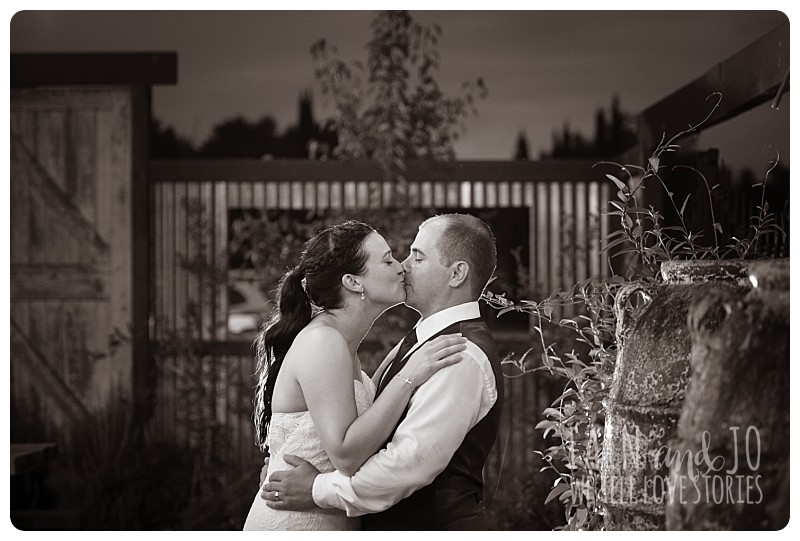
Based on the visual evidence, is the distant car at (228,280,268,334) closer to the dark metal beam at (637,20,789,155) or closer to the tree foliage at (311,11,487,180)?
the tree foliage at (311,11,487,180)

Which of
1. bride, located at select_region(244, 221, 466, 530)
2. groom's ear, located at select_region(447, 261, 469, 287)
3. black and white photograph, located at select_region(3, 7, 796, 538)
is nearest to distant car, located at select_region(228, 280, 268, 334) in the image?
black and white photograph, located at select_region(3, 7, 796, 538)

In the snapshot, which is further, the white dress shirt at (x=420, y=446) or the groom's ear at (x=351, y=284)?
the groom's ear at (x=351, y=284)

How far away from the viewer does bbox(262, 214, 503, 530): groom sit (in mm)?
2066

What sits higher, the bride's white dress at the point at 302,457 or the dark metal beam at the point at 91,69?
the dark metal beam at the point at 91,69

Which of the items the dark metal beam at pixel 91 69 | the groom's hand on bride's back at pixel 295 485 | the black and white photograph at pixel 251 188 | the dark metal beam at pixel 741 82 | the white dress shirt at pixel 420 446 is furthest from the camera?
the dark metal beam at pixel 91 69

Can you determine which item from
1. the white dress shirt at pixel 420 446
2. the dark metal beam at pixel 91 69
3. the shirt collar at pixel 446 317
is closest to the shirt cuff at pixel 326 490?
A: the white dress shirt at pixel 420 446

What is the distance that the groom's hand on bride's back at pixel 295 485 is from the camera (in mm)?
2168

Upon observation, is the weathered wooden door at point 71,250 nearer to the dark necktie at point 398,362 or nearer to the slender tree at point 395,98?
the slender tree at point 395,98

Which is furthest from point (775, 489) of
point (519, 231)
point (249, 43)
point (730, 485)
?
point (249, 43)

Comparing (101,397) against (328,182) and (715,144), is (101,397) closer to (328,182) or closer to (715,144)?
(328,182)

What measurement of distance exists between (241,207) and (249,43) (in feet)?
2.31

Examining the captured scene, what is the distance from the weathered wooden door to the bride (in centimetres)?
184

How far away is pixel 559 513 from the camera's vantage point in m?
3.73

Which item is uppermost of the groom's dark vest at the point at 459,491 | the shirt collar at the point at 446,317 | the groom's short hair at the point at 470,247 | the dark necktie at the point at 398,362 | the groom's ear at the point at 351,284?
the groom's short hair at the point at 470,247
